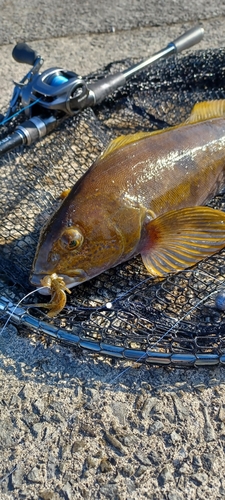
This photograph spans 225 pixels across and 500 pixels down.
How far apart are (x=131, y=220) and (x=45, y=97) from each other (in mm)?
1338

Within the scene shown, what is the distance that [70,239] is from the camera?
2.43 m

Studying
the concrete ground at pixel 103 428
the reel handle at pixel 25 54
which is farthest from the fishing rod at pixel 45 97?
the concrete ground at pixel 103 428

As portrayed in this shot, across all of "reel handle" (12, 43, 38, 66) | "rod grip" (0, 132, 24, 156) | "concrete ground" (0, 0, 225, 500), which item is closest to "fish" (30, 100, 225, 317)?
"concrete ground" (0, 0, 225, 500)

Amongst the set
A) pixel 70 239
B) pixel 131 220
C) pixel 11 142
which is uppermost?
pixel 11 142

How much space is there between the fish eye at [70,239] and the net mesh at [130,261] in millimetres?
291

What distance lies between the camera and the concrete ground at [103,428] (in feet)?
6.66

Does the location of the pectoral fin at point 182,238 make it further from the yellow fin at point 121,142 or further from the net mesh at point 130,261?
the yellow fin at point 121,142

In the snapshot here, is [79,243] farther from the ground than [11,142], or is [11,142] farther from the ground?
[11,142]

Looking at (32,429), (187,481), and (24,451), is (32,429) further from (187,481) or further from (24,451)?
(187,481)

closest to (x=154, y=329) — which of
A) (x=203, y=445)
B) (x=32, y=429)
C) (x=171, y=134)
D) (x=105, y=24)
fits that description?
(x=203, y=445)

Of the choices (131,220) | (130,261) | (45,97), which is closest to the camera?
(131,220)

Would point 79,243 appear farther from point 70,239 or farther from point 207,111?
point 207,111

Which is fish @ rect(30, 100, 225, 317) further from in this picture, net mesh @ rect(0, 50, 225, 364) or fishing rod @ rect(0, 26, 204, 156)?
fishing rod @ rect(0, 26, 204, 156)

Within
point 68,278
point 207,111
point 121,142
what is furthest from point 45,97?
point 68,278
